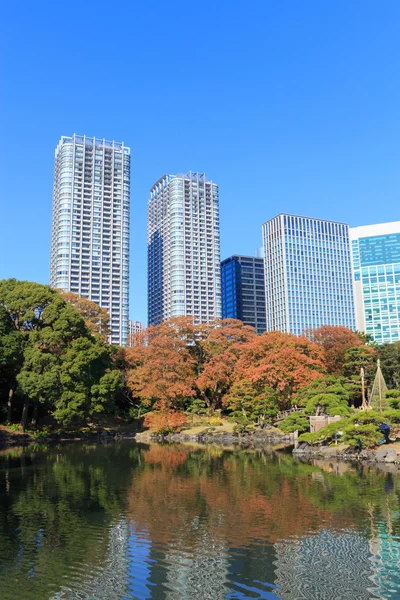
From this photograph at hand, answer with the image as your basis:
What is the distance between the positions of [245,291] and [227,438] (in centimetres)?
12217

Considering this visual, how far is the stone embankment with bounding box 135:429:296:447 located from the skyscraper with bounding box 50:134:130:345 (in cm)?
8077

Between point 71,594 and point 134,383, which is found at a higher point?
point 134,383

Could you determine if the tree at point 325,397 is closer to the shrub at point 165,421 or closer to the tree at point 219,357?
the tree at point 219,357

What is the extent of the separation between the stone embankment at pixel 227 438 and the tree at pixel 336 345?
14200 millimetres

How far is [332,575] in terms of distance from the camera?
11.3m

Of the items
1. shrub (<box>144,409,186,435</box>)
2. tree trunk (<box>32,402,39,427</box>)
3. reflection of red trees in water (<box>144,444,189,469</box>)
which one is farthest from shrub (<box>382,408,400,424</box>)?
tree trunk (<box>32,402,39,427</box>)

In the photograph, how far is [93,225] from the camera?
5379 inches

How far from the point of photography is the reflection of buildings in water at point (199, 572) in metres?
10.5

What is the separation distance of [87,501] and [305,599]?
12.1 metres

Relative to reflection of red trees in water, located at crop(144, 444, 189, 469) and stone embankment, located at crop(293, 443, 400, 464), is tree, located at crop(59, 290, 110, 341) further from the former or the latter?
stone embankment, located at crop(293, 443, 400, 464)

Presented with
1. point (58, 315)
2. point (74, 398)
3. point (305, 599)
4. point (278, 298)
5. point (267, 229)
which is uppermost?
point (267, 229)

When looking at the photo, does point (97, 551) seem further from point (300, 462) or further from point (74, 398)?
point (74, 398)

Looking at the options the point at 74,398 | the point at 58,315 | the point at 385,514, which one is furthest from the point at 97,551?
the point at 58,315

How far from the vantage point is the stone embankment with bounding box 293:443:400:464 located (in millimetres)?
29269
